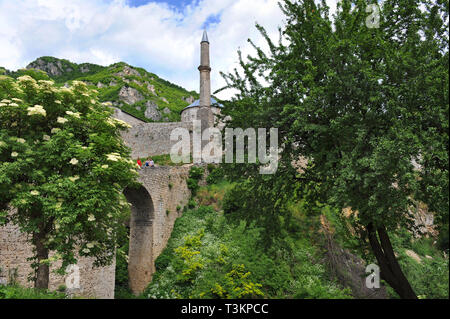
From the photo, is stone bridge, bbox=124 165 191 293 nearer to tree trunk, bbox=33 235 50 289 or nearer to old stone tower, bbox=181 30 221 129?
tree trunk, bbox=33 235 50 289

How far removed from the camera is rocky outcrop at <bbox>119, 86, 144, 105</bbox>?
82.6 meters

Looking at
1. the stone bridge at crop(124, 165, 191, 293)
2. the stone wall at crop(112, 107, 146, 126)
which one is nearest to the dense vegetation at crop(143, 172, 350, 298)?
the stone bridge at crop(124, 165, 191, 293)

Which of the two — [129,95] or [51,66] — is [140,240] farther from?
[51,66]

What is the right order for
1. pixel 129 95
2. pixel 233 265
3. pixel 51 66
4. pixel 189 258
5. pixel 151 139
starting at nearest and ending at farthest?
pixel 233 265 → pixel 189 258 → pixel 151 139 → pixel 129 95 → pixel 51 66

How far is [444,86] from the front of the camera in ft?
22.9

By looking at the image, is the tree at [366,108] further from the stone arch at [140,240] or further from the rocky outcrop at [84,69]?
the rocky outcrop at [84,69]

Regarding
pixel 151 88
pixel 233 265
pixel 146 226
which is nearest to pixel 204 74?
pixel 146 226

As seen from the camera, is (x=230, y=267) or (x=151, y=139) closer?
(x=230, y=267)

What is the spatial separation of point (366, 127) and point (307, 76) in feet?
6.64

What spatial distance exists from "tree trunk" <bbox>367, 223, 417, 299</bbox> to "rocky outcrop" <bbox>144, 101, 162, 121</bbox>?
7469cm

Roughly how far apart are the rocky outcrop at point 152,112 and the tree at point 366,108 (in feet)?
236

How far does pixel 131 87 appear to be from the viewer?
8588cm

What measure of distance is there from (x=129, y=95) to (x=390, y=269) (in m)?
82.7
